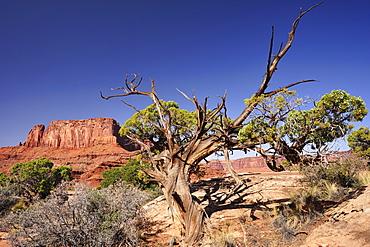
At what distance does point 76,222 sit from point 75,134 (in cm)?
13589

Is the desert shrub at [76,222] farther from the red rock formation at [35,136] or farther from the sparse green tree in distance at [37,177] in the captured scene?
the red rock formation at [35,136]

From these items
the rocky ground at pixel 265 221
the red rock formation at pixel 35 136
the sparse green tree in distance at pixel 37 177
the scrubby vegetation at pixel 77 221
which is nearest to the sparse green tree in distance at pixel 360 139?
the rocky ground at pixel 265 221

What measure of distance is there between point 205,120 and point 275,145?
7.13 ft

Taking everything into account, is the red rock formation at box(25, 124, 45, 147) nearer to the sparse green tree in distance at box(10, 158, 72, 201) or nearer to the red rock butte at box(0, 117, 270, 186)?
the red rock butte at box(0, 117, 270, 186)

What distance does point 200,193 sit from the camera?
38.8 feet

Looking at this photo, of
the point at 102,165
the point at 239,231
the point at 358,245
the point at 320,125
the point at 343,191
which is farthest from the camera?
the point at 102,165

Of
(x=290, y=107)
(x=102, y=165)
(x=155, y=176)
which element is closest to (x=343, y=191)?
(x=290, y=107)

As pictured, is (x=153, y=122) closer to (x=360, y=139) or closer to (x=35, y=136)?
(x=360, y=139)

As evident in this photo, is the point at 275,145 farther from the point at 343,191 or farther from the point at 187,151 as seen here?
the point at 343,191

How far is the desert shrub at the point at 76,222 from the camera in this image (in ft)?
18.6

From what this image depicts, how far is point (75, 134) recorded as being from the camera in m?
127

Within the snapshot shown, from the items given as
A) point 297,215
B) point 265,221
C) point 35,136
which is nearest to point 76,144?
point 35,136

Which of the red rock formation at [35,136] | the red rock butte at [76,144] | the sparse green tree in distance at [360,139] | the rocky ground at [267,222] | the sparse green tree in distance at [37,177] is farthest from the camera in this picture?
the red rock formation at [35,136]

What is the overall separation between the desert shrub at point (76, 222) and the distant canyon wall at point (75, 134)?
117m
